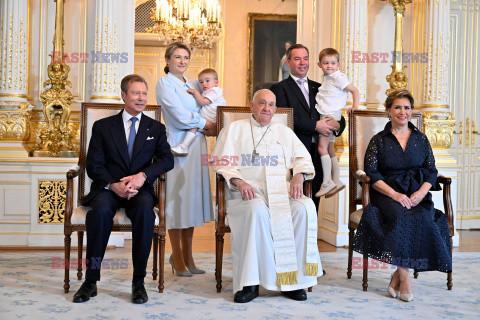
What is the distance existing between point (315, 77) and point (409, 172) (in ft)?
9.87

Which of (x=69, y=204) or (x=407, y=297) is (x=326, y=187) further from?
(x=69, y=204)

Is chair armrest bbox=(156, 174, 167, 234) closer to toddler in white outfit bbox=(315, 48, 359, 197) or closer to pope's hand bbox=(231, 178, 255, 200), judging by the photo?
pope's hand bbox=(231, 178, 255, 200)

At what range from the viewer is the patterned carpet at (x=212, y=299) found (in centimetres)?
366

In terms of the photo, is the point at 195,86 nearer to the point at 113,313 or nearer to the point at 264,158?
the point at 264,158

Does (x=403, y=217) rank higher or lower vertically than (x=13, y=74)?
lower

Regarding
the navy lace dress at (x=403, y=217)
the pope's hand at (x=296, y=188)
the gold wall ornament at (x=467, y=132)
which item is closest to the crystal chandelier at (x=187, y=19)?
the gold wall ornament at (x=467, y=132)

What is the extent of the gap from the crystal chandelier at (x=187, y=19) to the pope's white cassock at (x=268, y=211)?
4510 mm

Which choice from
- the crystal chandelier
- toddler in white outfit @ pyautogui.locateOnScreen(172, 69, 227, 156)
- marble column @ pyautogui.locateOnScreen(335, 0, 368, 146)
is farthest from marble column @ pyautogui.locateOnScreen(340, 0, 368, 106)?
the crystal chandelier

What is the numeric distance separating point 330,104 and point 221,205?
1.30 m

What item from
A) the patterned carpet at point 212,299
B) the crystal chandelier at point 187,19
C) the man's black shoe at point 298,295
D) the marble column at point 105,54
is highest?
the crystal chandelier at point 187,19

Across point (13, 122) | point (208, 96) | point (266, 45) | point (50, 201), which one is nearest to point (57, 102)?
point (13, 122)

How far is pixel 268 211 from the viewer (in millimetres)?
4086

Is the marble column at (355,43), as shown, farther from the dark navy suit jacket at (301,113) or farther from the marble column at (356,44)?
the dark navy suit jacket at (301,113)

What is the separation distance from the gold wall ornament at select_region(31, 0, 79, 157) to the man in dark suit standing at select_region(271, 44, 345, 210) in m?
Result: 2.44
